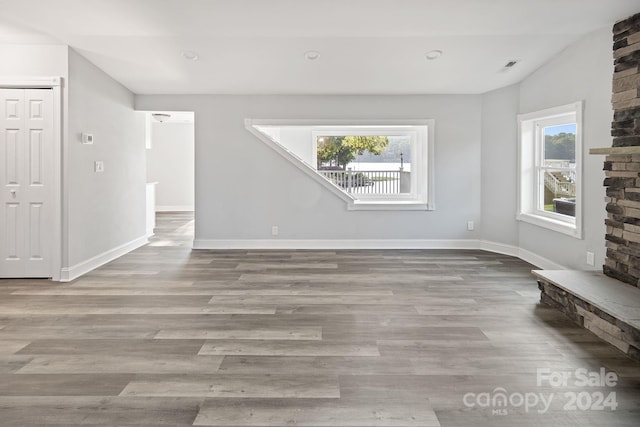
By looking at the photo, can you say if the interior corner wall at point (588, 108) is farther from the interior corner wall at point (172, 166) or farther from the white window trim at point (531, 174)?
the interior corner wall at point (172, 166)

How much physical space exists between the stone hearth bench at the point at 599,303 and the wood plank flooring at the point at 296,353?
9 cm

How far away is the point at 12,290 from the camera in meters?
4.27

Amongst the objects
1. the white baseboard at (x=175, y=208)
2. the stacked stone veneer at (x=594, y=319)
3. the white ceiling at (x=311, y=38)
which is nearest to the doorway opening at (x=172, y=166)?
the white baseboard at (x=175, y=208)

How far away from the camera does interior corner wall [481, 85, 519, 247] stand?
233 inches

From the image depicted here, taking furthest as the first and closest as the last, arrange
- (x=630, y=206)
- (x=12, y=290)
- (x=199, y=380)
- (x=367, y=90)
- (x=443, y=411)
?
(x=367, y=90) → (x=12, y=290) → (x=630, y=206) → (x=199, y=380) → (x=443, y=411)

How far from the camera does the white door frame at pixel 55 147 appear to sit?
4520 millimetres

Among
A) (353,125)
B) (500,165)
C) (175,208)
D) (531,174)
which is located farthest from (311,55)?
(175,208)

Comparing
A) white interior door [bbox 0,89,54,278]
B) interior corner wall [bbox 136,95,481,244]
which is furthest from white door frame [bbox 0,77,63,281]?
interior corner wall [bbox 136,95,481,244]

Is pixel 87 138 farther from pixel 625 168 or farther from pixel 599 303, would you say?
pixel 625 168

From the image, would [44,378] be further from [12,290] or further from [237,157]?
[237,157]

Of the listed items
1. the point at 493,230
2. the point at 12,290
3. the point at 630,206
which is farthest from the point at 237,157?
the point at 630,206

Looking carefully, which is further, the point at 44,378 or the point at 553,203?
the point at 553,203

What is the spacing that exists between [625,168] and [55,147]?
531 centimetres

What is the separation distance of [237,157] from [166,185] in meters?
6.25
